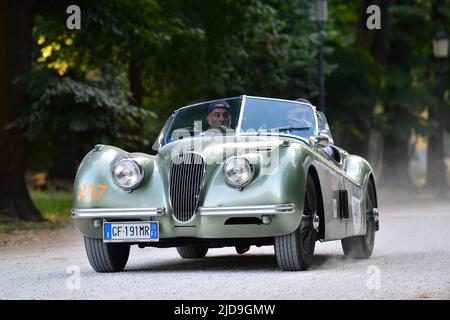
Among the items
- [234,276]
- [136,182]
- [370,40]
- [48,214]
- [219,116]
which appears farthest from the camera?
[370,40]

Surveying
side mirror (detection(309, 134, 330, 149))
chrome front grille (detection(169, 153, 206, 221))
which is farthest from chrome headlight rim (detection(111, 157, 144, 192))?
side mirror (detection(309, 134, 330, 149))

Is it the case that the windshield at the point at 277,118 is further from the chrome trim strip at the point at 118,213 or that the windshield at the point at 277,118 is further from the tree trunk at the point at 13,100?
the tree trunk at the point at 13,100

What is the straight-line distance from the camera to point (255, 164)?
9352 mm

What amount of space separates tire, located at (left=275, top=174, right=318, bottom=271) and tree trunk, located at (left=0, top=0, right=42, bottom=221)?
1123cm

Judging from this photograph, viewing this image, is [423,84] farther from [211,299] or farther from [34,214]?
[211,299]

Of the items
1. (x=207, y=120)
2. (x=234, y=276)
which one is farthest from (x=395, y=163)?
(x=234, y=276)

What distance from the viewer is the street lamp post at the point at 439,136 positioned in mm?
29734

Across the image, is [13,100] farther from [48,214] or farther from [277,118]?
[277,118]

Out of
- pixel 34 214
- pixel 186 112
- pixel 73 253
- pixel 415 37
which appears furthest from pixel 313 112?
pixel 415 37

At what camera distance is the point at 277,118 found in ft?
36.0

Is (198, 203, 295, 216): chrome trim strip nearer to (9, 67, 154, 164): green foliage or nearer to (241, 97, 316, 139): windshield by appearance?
(241, 97, 316, 139): windshield

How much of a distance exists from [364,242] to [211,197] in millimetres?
3206

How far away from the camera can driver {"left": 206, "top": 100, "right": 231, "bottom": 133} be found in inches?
426

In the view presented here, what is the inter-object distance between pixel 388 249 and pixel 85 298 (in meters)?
6.53
